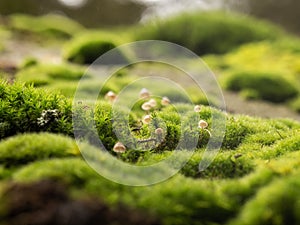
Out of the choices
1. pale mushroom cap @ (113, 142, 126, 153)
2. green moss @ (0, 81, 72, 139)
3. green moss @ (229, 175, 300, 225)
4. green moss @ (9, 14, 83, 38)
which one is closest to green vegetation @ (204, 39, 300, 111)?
green moss @ (9, 14, 83, 38)

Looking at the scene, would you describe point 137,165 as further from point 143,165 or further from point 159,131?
point 159,131

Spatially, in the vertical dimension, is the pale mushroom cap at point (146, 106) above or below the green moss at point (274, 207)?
above

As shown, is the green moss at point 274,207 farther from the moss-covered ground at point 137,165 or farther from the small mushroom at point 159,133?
the small mushroom at point 159,133

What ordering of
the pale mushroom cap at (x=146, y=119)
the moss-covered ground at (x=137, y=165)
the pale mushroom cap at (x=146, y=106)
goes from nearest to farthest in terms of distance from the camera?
1. the moss-covered ground at (x=137, y=165)
2. the pale mushroom cap at (x=146, y=119)
3. the pale mushroom cap at (x=146, y=106)

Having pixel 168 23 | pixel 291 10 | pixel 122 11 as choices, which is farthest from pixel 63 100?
pixel 291 10

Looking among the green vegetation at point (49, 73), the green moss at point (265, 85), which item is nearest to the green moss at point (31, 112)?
the green vegetation at point (49, 73)

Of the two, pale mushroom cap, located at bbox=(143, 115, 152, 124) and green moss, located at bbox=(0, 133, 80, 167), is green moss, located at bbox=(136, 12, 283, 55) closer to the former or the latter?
pale mushroom cap, located at bbox=(143, 115, 152, 124)

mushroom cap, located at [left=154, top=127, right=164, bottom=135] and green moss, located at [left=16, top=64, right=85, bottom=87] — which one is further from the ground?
green moss, located at [left=16, top=64, right=85, bottom=87]
